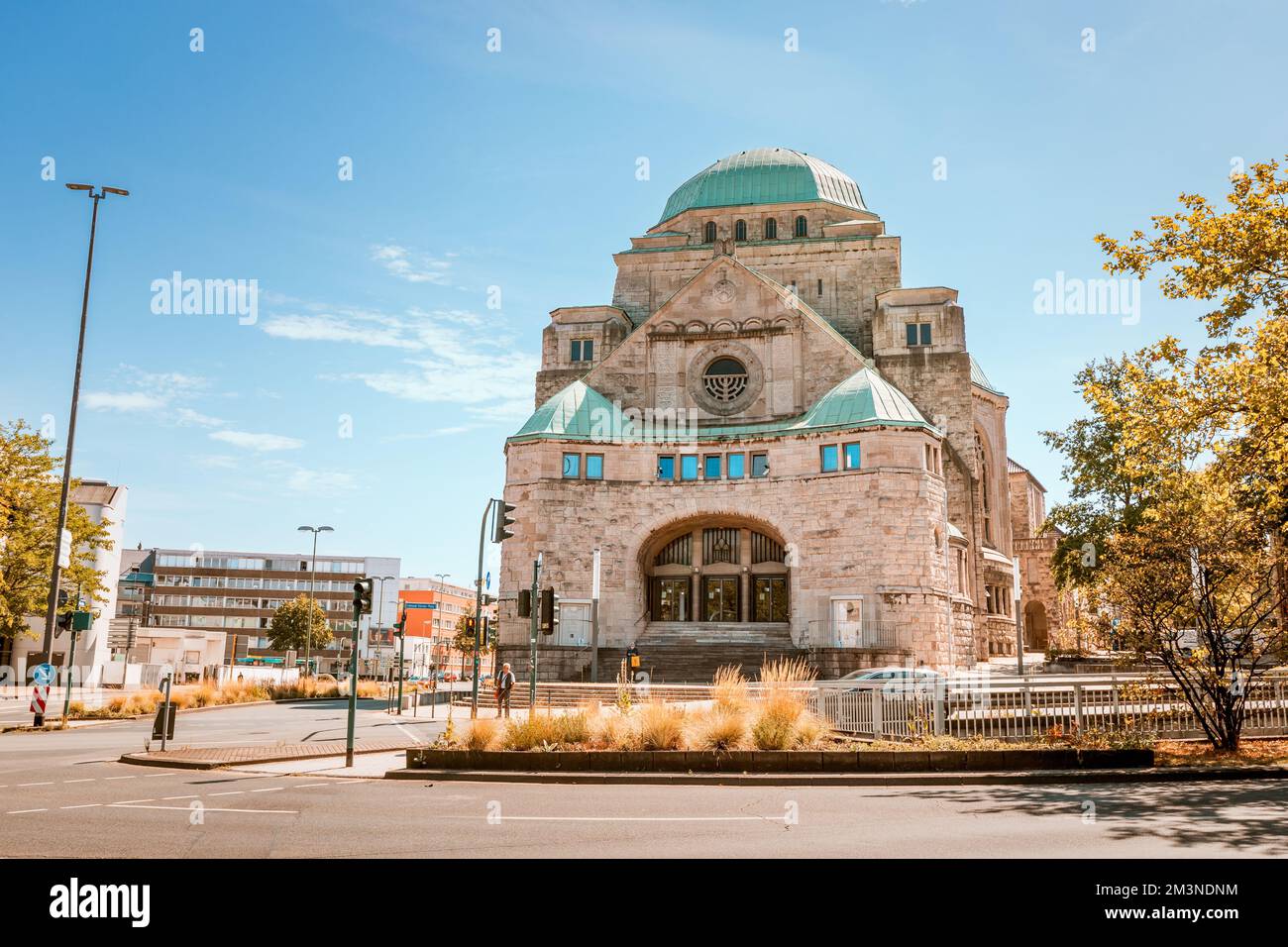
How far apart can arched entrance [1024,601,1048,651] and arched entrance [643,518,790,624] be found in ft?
81.4

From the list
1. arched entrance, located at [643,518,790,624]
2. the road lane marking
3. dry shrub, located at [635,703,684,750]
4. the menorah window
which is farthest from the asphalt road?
the menorah window

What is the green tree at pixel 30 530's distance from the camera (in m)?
34.2

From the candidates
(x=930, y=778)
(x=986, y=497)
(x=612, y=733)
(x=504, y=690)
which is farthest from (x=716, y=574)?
(x=930, y=778)

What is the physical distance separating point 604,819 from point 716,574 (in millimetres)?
29713

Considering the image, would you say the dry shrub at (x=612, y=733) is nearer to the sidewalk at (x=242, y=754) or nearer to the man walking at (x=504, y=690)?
the sidewalk at (x=242, y=754)

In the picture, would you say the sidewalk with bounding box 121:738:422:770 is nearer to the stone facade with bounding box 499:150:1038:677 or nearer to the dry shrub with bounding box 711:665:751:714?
the dry shrub with bounding box 711:665:751:714

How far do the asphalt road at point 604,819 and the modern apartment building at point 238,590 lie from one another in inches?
3264

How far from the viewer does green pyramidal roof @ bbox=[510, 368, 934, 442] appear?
35.9 meters

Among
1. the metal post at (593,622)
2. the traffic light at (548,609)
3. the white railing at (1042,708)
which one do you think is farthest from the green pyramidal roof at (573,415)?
the white railing at (1042,708)

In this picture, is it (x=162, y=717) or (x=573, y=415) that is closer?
(x=162, y=717)

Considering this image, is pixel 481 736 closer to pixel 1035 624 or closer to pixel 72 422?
pixel 72 422

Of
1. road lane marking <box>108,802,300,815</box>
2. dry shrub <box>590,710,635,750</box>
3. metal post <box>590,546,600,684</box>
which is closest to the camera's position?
road lane marking <box>108,802,300,815</box>

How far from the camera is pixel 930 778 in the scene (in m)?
13.3
